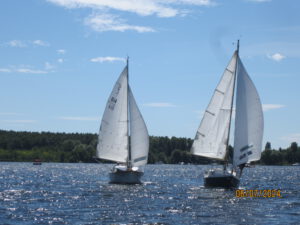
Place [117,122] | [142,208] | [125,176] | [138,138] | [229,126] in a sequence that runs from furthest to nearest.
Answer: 1. [117,122]
2. [138,138]
3. [125,176]
4. [229,126]
5. [142,208]

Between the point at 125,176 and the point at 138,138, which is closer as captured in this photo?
the point at 125,176

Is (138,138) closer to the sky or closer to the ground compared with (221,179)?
closer to the sky

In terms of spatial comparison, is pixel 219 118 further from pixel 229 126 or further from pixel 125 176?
pixel 125 176

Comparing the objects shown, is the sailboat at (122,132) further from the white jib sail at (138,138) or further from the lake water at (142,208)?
the lake water at (142,208)

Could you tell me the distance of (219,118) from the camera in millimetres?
61938

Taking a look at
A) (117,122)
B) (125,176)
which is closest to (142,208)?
(125,176)

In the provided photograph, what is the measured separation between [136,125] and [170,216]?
94.8ft

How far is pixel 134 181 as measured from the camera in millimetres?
68125

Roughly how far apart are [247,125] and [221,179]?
20.9 ft

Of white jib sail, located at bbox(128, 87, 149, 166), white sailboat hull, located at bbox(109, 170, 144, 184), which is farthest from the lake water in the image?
white jib sail, located at bbox(128, 87, 149, 166)

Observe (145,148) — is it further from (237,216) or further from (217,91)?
(237,216)

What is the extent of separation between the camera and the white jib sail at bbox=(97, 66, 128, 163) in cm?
6950

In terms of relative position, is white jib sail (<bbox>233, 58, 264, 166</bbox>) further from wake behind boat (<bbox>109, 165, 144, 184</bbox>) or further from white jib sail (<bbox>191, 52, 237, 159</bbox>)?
wake behind boat (<bbox>109, 165, 144, 184</bbox>)

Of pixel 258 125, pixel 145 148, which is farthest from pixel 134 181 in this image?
pixel 258 125
